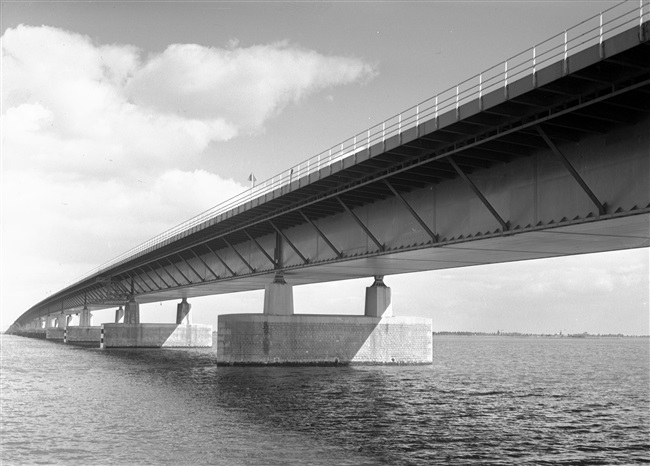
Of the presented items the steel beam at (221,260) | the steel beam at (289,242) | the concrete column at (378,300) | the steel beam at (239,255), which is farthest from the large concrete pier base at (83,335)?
the steel beam at (289,242)

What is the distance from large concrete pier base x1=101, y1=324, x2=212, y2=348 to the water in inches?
1909

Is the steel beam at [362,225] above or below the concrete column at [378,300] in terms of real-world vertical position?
above

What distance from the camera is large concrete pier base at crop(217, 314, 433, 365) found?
5228 centimetres

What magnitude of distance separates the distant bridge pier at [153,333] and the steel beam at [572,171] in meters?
77.9

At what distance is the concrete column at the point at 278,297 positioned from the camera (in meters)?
53.4

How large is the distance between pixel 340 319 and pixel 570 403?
859 inches

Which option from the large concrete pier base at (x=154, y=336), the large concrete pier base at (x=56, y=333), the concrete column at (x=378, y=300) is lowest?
the large concrete pier base at (x=56, y=333)

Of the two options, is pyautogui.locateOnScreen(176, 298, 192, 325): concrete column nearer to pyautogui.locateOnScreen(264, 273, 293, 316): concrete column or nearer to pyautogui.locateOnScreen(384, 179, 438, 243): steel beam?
pyautogui.locateOnScreen(264, 273, 293, 316): concrete column

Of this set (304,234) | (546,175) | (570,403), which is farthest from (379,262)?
(546,175)

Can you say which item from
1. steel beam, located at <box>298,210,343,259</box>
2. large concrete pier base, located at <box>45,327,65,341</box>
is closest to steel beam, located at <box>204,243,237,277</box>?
steel beam, located at <box>298,210,343,259</box>

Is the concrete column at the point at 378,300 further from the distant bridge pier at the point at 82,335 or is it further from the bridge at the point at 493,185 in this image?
the distant bridge pier at the point at 82,335

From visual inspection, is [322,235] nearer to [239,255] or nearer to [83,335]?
[239,255]

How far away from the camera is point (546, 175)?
1040 inches

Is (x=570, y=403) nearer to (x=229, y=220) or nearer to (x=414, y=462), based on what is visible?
(x=414, y=462)
